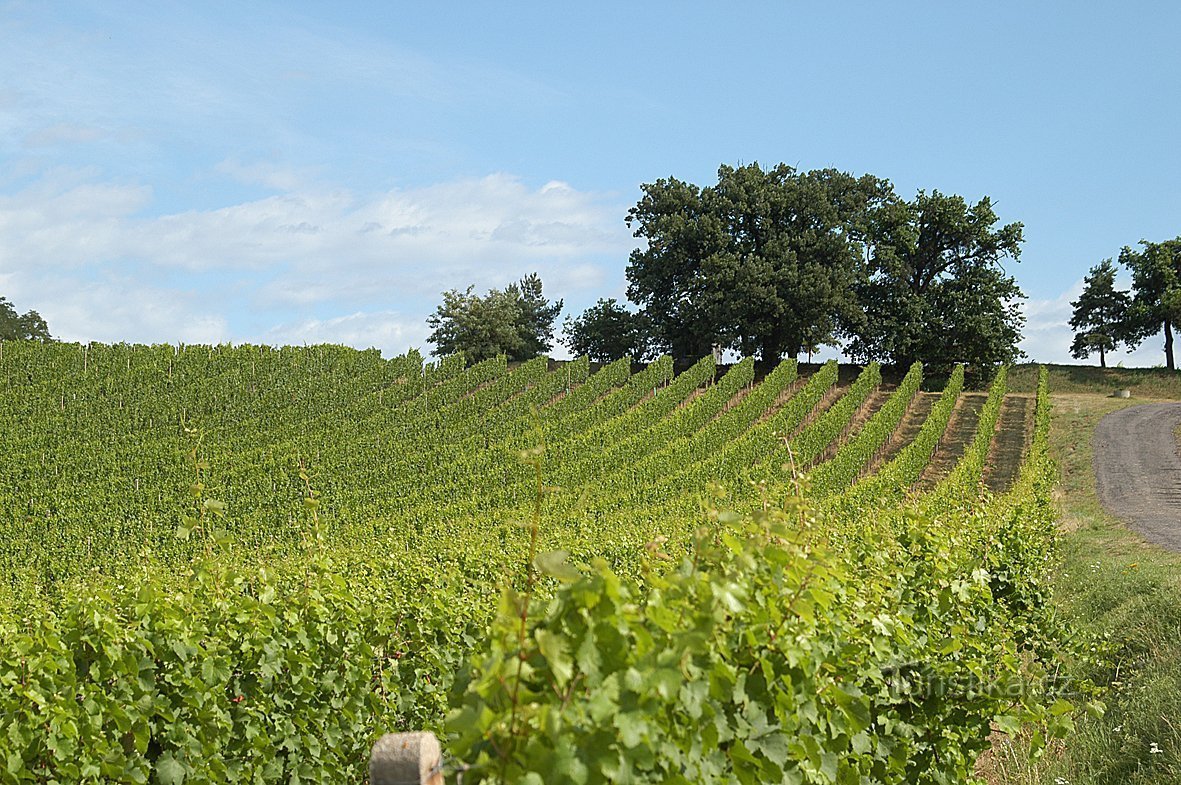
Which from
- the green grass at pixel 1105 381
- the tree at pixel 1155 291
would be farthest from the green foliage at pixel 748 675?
the tree at pixel 1155 291

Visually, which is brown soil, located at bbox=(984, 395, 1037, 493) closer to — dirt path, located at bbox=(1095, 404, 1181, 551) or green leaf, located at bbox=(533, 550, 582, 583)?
dirt path, located at bbox=(1095, 404, 1181, 551)

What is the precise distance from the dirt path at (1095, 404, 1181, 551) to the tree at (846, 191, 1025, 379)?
8086mm

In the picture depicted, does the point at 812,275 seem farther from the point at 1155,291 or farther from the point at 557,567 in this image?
the point at 557,567

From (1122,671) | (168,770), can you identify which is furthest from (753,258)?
(168,770)

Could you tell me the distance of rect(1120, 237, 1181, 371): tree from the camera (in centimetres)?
5256

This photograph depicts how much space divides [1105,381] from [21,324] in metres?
65.3

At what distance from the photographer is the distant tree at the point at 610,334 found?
50.4 m

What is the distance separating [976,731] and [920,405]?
4092 cm

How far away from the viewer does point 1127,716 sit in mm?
6355

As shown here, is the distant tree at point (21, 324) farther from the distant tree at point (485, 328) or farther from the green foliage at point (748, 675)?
the green foliage at point (748, 675)

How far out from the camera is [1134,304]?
5453 cm

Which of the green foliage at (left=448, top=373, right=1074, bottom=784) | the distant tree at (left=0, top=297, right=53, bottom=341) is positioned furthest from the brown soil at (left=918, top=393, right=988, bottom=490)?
the distant tree at (left=0, top=297, right=53, bottom=341)

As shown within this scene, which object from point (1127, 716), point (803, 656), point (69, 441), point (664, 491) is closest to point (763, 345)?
point (664, 491)

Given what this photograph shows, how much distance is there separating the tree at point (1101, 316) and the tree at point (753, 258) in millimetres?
16533
